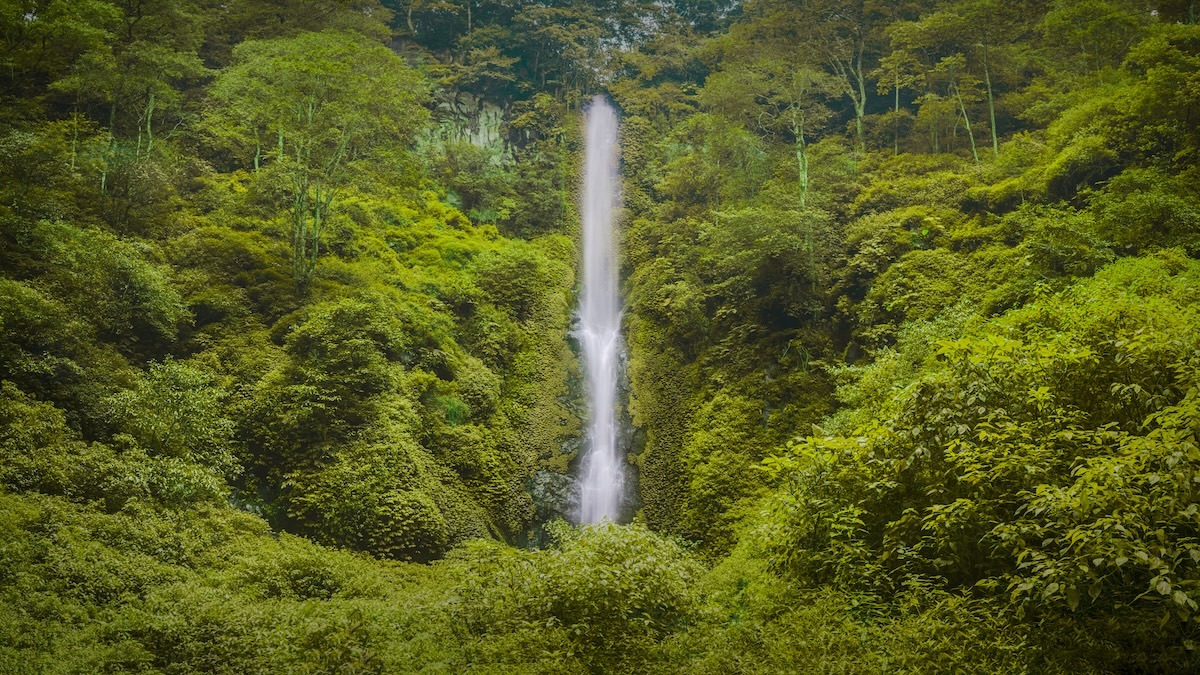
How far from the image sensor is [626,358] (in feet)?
67.7

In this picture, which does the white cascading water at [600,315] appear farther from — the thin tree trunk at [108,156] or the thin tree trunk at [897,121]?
the thin tree trunk at [108,156]

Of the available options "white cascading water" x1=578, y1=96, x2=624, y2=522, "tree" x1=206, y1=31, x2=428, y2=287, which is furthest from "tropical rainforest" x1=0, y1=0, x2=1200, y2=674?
"white cascading water" x1=578, y1=96, x2=624, y2=522

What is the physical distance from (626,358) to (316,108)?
11.0 metres

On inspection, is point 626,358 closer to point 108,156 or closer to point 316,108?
point 316,108

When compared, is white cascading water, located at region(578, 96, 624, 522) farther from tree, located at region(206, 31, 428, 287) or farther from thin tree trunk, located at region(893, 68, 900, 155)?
thin tree trunk, located at region(893, 68, 900, 155)

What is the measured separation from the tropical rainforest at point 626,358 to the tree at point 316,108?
13 cm

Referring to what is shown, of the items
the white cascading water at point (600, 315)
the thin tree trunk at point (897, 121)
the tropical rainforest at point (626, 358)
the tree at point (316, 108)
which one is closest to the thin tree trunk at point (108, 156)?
the tropical rainforest at point (626, 358)

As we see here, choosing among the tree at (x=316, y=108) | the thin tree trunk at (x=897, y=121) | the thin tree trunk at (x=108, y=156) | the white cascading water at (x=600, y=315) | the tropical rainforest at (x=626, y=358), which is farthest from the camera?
the thin tree trunk at (x=897, y=121)

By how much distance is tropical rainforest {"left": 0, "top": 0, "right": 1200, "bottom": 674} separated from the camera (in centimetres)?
650

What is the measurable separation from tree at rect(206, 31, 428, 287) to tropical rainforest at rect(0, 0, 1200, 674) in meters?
0.13

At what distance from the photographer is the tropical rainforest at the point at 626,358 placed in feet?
21.3

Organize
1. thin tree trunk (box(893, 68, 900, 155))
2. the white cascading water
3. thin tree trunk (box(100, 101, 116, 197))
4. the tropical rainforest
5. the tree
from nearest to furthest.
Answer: the tropical rainforest < thin tree trunk (box(100, 101, 116, 197)) < the tree < the white cascading water < thin tree trunk (box(893, 68, 900, 155))

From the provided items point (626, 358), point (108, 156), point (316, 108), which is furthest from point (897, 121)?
point (108, 156)

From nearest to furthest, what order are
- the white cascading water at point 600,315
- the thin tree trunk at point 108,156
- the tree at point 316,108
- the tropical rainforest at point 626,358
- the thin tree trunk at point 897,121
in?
the tropical rainforest at point 626,358 → the thin tree trunk at point 108,156 → the tree at point 316,108 → the white cascading water at point 600,315 → the thin tree trunk at point 897,121
